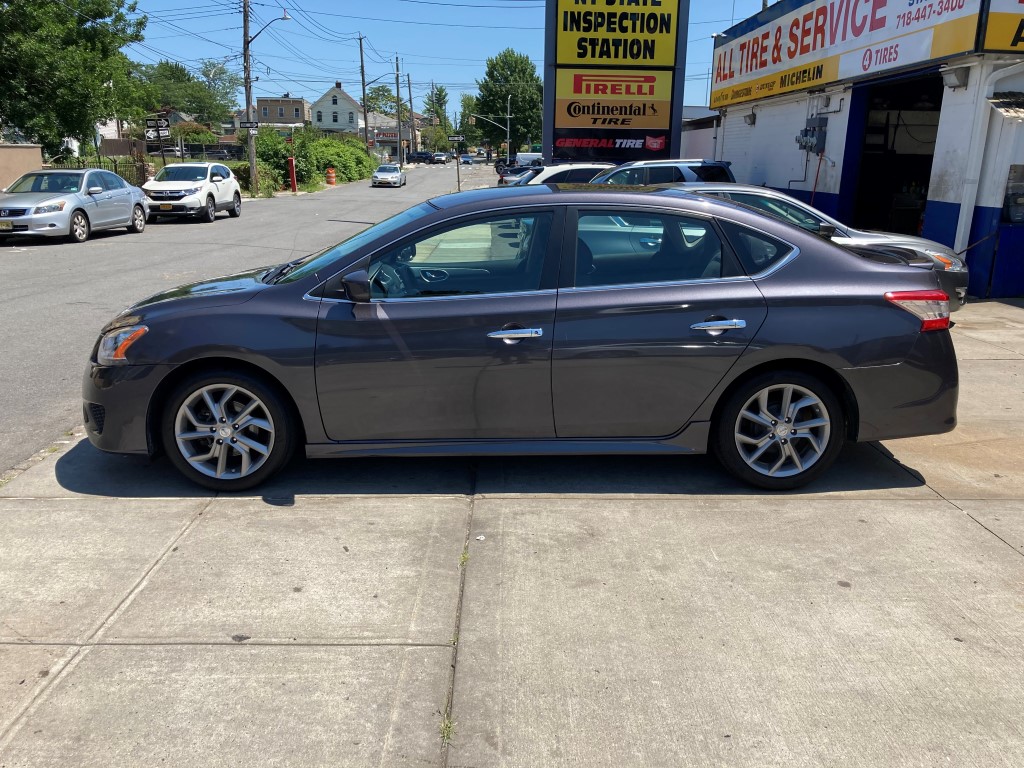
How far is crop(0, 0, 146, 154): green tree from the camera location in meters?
25.5

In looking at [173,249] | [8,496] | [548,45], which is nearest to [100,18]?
[173,249]

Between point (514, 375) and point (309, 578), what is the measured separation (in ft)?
4.85

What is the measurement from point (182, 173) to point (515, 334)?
23253mm

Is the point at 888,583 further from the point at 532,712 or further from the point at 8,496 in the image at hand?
the point at 8,496

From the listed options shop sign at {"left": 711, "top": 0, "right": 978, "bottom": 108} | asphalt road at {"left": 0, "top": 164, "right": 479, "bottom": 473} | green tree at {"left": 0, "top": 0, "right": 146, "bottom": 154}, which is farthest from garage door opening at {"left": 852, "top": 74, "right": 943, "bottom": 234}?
green tree at {"left": 0, "top": 0, "right": 146, "bottom": 154}

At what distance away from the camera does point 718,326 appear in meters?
4.43

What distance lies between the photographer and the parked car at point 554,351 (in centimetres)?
441

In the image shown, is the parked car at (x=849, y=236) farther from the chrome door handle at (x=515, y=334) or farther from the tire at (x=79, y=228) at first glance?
the tire at (x=79, y=228)

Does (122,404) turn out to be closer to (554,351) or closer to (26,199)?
(554,351)

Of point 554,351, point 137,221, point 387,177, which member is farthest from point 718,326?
point 387,177

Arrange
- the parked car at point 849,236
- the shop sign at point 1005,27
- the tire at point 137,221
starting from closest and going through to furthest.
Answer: the parked car at point 849,236
the shop sign at point 1005,27
the tire at point 137,221

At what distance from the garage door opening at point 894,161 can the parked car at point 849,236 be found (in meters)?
7.03

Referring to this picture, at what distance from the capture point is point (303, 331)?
441 centimetres

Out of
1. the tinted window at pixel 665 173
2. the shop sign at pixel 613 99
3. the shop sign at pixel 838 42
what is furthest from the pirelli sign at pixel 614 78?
the tinted window at pixel 665 173
